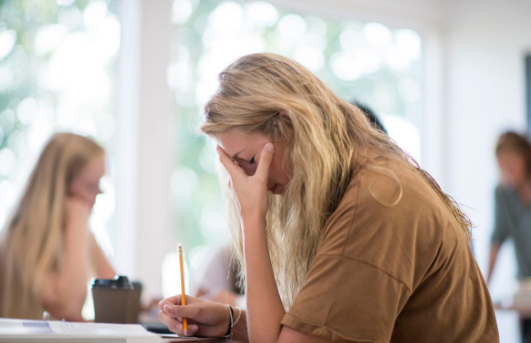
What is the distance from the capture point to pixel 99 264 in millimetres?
2062

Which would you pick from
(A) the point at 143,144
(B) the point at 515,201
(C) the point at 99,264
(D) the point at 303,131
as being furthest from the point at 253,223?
(B) the point at 515,201

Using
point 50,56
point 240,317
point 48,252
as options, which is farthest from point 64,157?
point 50,56

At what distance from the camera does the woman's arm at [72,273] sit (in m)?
1.69

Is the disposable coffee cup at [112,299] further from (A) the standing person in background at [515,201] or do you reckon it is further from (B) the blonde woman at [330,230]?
(A) the standing person in background at [515,201]

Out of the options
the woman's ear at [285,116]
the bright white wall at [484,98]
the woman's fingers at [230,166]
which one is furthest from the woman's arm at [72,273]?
the bright white wall at [484,98]

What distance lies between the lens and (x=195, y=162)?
375 centimetres

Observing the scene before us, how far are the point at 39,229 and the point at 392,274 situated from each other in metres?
1.31

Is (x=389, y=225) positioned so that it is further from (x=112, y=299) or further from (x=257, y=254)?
(x=112, y=299)

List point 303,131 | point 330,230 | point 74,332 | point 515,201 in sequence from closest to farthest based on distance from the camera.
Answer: point 74,332
point 330,230
point 303,131
point 515,201

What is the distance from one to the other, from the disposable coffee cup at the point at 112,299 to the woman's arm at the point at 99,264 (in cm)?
89

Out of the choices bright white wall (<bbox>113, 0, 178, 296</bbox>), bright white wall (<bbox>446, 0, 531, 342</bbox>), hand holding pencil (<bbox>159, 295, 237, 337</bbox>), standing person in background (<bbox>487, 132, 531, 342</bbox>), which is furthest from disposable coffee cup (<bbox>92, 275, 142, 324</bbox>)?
bright white wall (<bbox>446, 0, 531, 342</bbox>)

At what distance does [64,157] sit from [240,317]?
1056 millimetres

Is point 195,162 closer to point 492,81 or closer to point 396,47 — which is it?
point 396,47

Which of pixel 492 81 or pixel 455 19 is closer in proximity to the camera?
pixel 492 81
